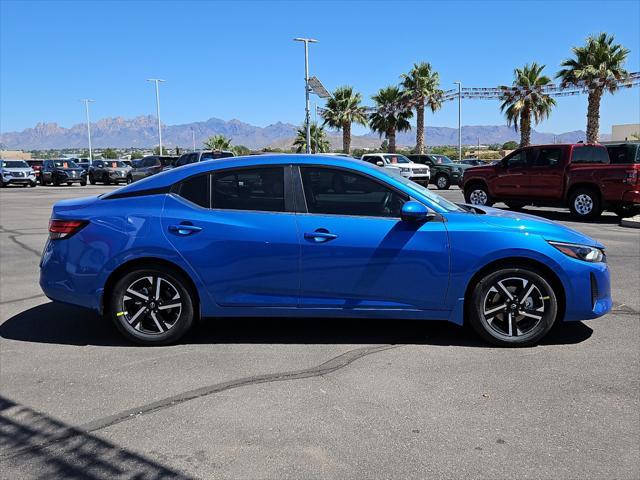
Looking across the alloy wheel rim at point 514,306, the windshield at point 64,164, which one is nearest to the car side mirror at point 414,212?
the alloy wheel rim at point 514,306

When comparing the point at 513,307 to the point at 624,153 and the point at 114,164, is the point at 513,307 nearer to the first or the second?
the point at 624,153

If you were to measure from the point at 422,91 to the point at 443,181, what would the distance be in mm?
18314

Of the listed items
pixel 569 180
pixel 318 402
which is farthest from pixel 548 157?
pixel 318 402

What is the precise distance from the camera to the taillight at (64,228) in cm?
480

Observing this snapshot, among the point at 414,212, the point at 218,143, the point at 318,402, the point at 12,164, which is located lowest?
the point at 318,402

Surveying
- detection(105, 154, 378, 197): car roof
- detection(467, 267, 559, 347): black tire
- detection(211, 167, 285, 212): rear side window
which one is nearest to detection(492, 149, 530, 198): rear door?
detection(467, 267, 559, 347): black tire

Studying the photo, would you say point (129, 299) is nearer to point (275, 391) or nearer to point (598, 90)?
point (275, 391)

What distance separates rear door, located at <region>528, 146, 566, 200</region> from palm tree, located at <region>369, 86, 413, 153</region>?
3369cm

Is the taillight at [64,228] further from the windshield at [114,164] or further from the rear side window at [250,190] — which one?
the windshield at [114,164]

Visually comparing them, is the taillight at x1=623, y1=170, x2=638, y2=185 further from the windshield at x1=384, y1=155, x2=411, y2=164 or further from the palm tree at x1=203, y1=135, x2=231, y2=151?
the palm tree at x1=203, y1=135, x2=231, y2=151

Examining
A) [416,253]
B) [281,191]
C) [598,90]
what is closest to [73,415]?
[281,191]

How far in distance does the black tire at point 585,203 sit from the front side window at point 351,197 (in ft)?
35.5

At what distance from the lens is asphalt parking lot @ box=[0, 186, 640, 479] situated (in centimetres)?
303

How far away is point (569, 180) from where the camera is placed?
14.1 metres
